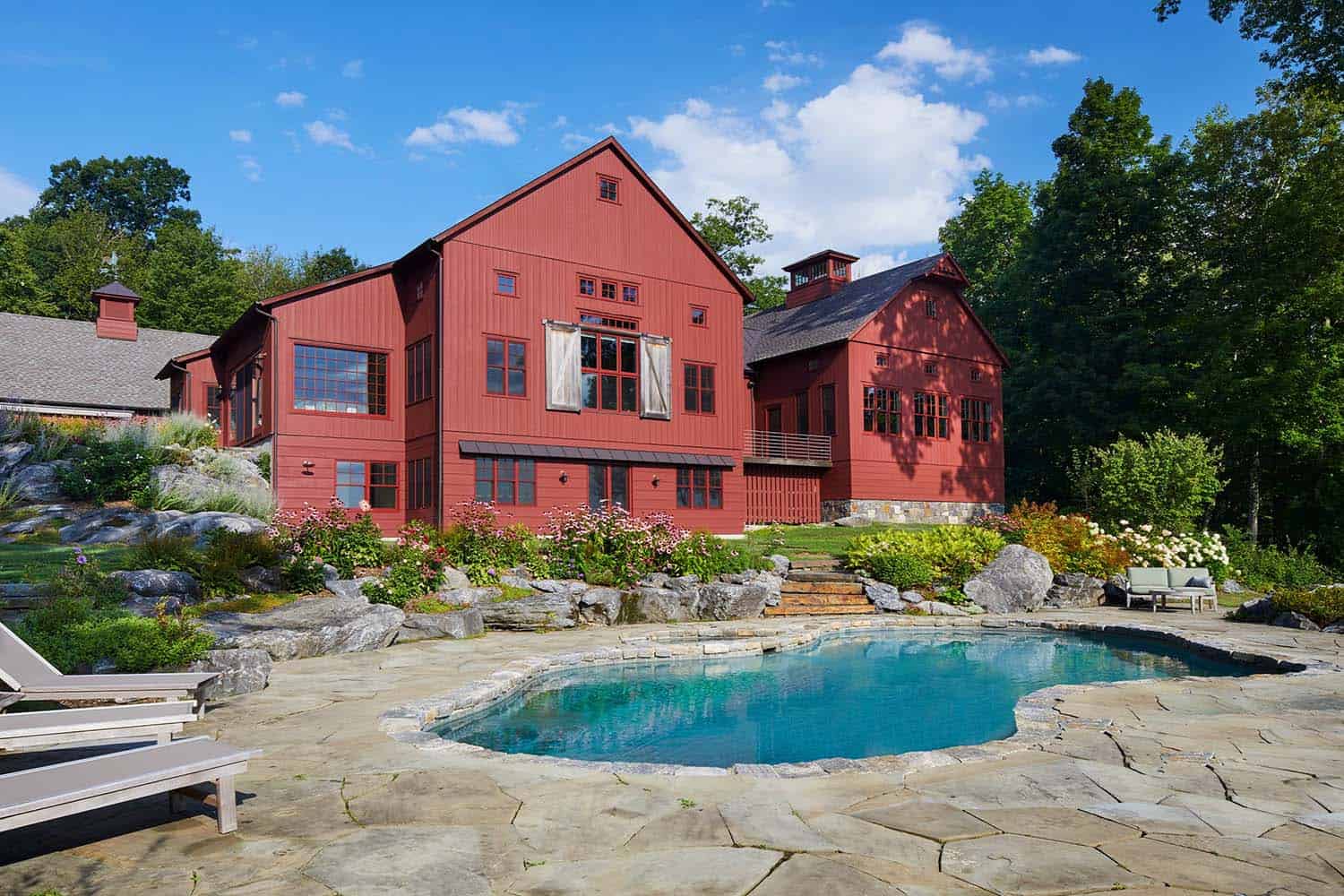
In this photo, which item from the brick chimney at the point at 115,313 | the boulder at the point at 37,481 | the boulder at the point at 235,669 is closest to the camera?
the boulder at the point at 235,669

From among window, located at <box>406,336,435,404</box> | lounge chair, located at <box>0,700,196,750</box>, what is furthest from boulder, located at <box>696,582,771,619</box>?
lounge chair, located at <box>0,700,196,750</box>

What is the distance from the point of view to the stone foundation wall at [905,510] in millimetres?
27641

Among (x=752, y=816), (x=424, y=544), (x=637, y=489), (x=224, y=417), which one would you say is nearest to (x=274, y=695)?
(x=752, y=816)

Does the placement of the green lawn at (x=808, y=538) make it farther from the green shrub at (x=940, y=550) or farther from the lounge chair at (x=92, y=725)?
the lounge chair at (x=92, y=725)

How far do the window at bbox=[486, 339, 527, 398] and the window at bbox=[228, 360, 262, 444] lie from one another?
6506mm

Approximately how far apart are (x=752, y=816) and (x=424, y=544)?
436 inches

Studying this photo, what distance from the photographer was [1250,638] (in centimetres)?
1276

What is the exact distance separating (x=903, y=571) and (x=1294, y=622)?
21.6 ft

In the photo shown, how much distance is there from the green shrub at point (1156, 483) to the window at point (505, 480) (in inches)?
563

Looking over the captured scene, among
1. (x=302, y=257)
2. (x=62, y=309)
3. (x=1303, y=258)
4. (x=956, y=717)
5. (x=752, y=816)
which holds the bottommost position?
(x=956, y=717)

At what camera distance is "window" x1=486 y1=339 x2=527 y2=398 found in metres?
20.5

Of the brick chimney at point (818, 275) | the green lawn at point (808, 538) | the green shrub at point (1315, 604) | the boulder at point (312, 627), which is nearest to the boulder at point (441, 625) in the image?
the boulder at point (312, 627)

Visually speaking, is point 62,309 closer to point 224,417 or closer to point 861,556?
point 224,417

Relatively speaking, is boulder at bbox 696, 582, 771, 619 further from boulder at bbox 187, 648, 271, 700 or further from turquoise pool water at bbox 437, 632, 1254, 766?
boulder at bbox 187, 648, 271, 700
